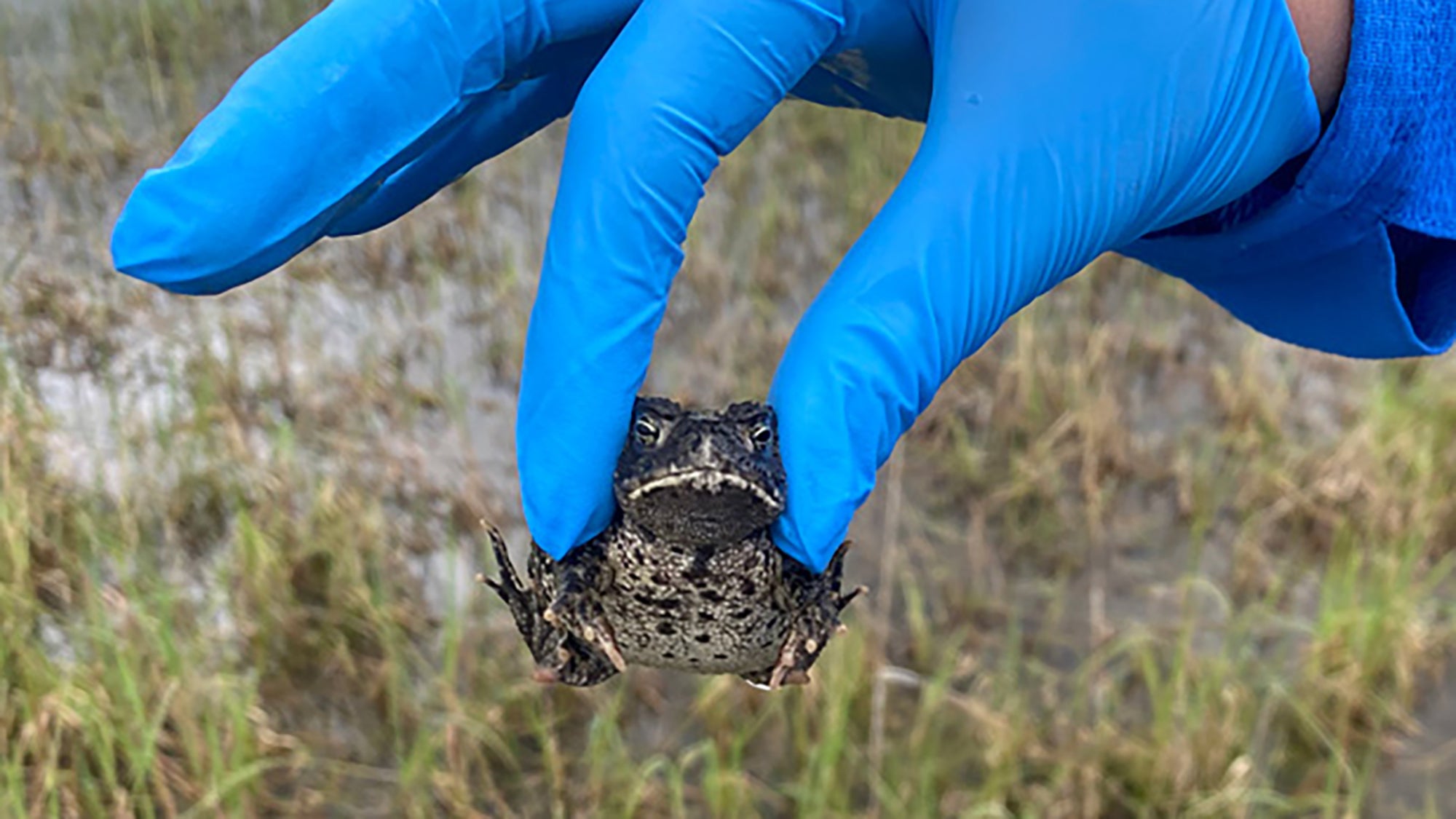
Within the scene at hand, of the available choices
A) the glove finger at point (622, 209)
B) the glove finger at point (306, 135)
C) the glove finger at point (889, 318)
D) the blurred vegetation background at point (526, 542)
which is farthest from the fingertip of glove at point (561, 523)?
the blurred vegetation background at point (526, 542)

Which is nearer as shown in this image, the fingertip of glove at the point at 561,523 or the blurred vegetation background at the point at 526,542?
the fingertip of glove at the point at 561,523

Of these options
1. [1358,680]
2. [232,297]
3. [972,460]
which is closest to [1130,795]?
[1358,680]

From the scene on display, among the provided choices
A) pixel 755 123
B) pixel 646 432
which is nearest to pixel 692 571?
pixel 646 432

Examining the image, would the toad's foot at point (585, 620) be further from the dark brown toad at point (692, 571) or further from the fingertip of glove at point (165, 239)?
the fingertip of glove at point (165, 239)

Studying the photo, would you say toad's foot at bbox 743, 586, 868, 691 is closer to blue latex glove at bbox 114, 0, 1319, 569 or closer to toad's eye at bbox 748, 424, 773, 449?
blue latex glove at bbox 114, 0, 1319, 569

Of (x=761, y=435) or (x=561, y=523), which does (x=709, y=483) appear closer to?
(x=761, y=435)

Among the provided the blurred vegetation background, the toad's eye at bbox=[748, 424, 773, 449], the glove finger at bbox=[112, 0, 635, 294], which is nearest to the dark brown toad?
the toad's eye at bbox=[748, 424, 773, 449]

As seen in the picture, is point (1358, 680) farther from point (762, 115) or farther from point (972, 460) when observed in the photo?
point (762, 115)
